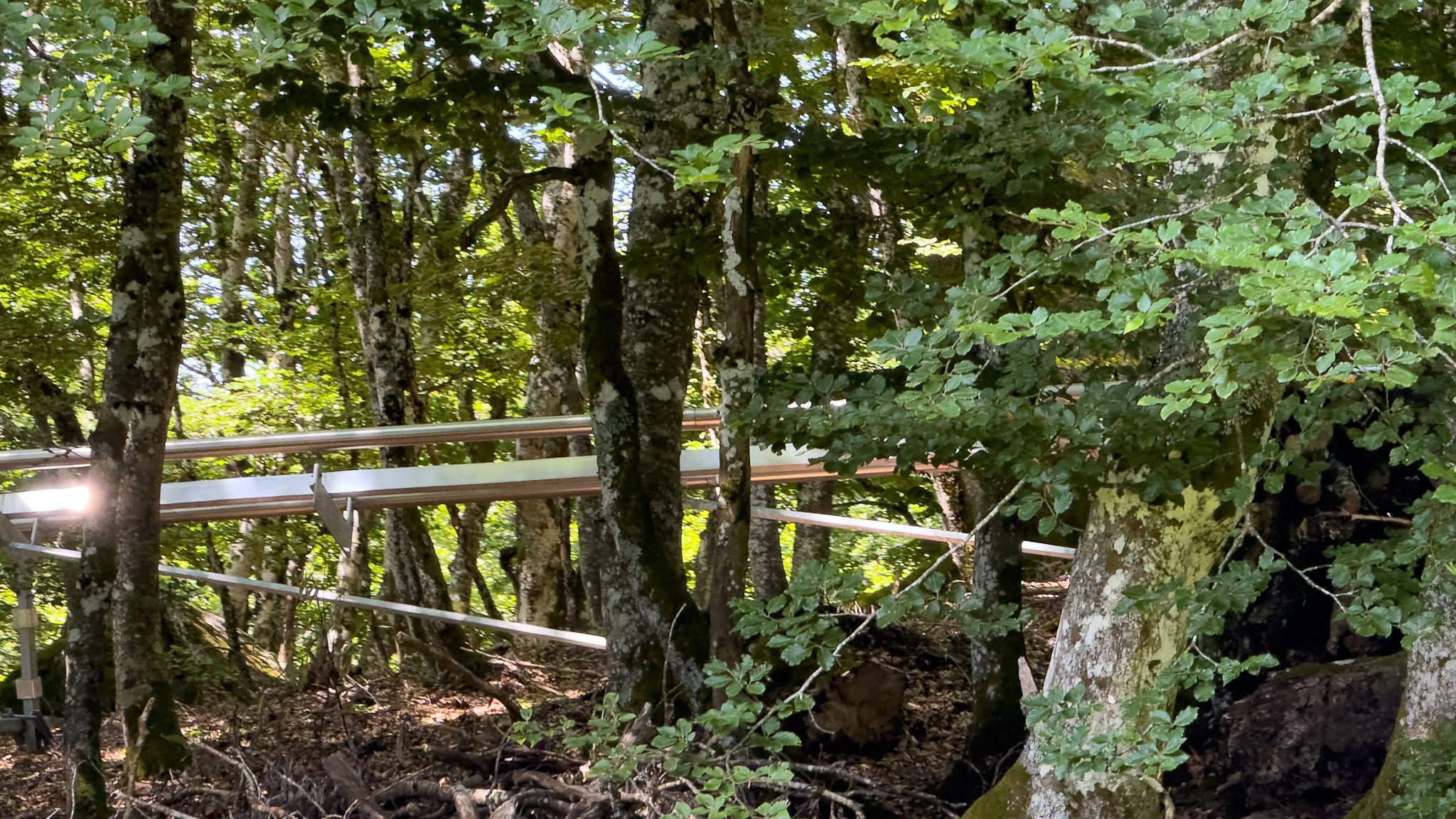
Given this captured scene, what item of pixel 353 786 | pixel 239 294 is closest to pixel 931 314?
pixel 353 786

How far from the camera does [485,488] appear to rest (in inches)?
247

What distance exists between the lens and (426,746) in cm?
548

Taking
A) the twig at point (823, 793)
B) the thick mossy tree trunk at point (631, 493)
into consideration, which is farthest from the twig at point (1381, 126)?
the thick mossy tree trunk at point (631, 493)

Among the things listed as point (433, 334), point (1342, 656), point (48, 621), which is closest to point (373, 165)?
point (433, 334)

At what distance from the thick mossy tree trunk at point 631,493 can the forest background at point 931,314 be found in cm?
2

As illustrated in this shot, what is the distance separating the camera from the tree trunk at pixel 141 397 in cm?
511

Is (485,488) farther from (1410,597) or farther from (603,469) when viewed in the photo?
(1410,597)

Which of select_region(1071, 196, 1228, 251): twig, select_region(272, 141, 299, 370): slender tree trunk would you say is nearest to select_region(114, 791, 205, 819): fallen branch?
select_region(1071, 196, 1228, 251): twig

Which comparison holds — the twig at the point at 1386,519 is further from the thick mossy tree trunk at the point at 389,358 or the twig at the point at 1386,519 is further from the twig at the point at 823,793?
the thick mossy tree trunk at the point at 389,358

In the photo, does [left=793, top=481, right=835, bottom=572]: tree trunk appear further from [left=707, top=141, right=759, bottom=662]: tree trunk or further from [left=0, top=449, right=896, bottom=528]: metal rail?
[left=707, top=141, right=759, bottom=662]: tree trunk

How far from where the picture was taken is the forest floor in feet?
14.1

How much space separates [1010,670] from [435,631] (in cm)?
402

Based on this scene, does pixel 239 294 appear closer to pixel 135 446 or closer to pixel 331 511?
pixel 331 511

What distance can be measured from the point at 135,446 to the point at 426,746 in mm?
1821
